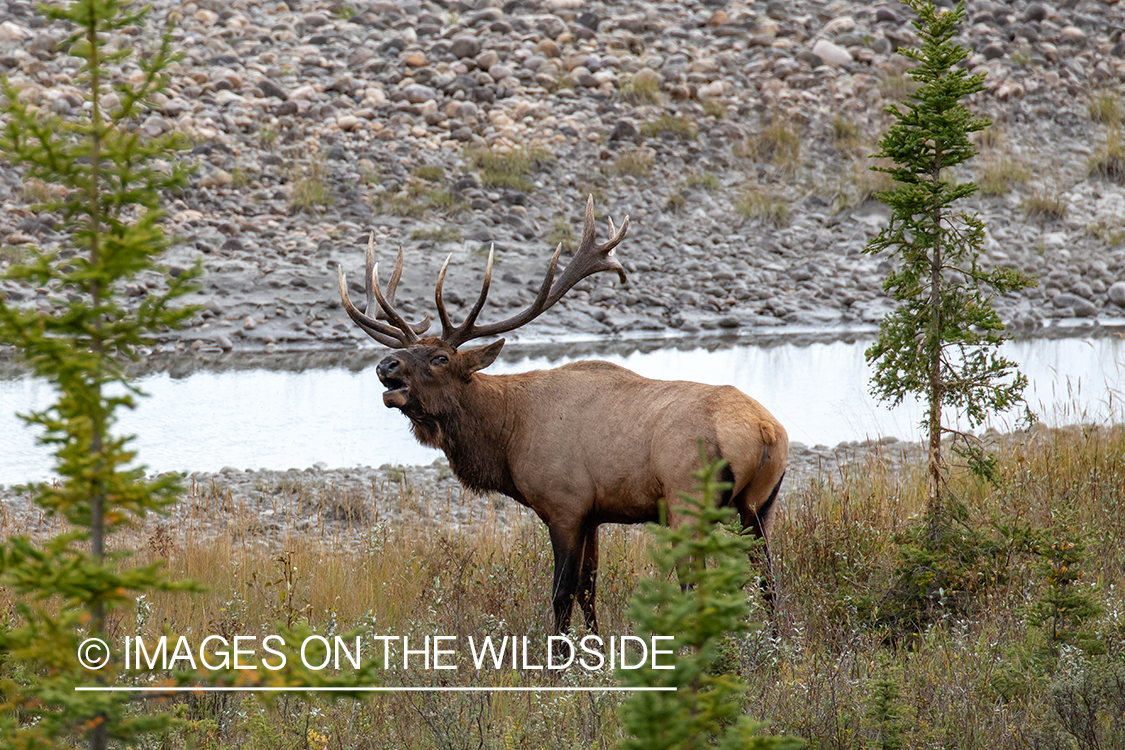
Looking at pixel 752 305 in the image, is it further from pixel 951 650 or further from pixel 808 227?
pixel 951 650

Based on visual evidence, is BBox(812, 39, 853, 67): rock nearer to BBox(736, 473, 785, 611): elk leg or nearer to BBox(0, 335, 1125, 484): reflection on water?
BBox(0, 335, 1125, 484): reflection on water

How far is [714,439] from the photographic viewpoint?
575 cm

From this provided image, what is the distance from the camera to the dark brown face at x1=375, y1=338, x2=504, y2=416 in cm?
668

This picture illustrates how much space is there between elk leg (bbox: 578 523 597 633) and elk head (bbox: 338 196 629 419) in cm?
110

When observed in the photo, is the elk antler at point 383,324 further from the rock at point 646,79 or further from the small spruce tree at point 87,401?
the rock at point 646,79

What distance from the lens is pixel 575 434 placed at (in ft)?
21.3

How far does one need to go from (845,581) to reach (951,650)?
1276mm

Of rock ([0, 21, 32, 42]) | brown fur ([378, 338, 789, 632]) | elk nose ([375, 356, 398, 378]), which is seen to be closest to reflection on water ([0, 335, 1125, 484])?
brown fur ([378, 338, 789, 632])

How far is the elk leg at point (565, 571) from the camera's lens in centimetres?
638

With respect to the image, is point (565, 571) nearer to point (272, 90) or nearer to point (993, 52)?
point (272, 90)

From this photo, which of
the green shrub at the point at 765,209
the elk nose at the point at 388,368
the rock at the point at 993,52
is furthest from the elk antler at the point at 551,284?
the rock at the point at 993,52

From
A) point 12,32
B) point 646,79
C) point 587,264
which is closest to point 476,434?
point 587,264

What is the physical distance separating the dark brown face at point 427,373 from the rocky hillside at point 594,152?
9433 mm

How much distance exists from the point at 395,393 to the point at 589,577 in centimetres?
149
